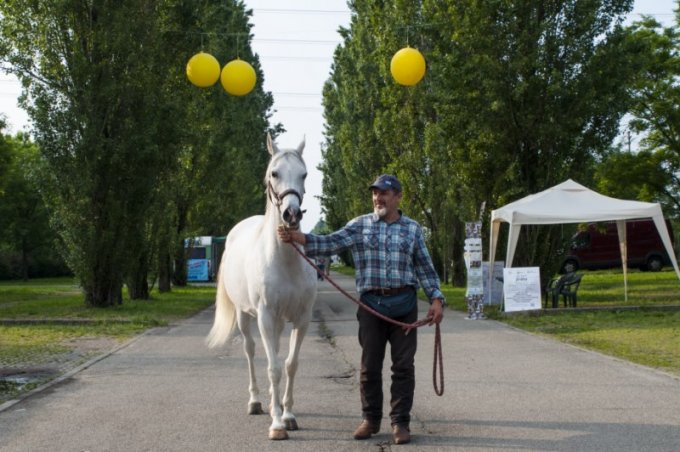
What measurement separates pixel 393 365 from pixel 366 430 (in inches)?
21.6

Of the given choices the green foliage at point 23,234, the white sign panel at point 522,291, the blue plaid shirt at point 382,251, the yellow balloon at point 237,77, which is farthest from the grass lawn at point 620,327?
the green foliage at point 23,234

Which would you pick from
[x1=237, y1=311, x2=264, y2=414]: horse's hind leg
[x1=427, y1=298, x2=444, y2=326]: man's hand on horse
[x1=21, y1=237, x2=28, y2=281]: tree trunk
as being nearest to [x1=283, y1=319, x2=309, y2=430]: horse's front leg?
[x1=237, y1=311, x2=264, y2=414]: horse's hind leg

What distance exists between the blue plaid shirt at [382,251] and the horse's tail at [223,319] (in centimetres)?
262

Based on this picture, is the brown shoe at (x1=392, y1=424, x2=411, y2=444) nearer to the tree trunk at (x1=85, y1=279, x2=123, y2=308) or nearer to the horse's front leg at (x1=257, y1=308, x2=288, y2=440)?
the horse's front leg at (x1=257, y1=308, x2=288, y2=440)

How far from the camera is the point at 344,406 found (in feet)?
28.8

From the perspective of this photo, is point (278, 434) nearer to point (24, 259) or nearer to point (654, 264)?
point (654, 264)

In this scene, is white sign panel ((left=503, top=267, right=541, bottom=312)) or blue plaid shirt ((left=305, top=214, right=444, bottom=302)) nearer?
blue plaid shirt ((left=305, top=214, right=444, bottom=302))

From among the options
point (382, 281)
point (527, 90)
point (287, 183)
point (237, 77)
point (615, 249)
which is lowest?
point (382, 281)

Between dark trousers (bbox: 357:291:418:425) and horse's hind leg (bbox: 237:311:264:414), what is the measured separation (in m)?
1.47

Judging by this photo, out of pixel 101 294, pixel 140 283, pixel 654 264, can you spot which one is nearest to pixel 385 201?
pixel 101 294

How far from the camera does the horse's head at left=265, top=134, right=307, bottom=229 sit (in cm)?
704

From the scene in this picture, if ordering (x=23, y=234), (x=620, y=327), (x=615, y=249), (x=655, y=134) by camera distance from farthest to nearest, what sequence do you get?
(x=23, y=234) < (x=615, y=249) < (x=655, y=134) < (x=620, y=327)

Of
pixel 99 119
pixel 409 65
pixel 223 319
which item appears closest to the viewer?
pixel 223 319

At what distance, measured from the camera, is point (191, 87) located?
3167 cm
